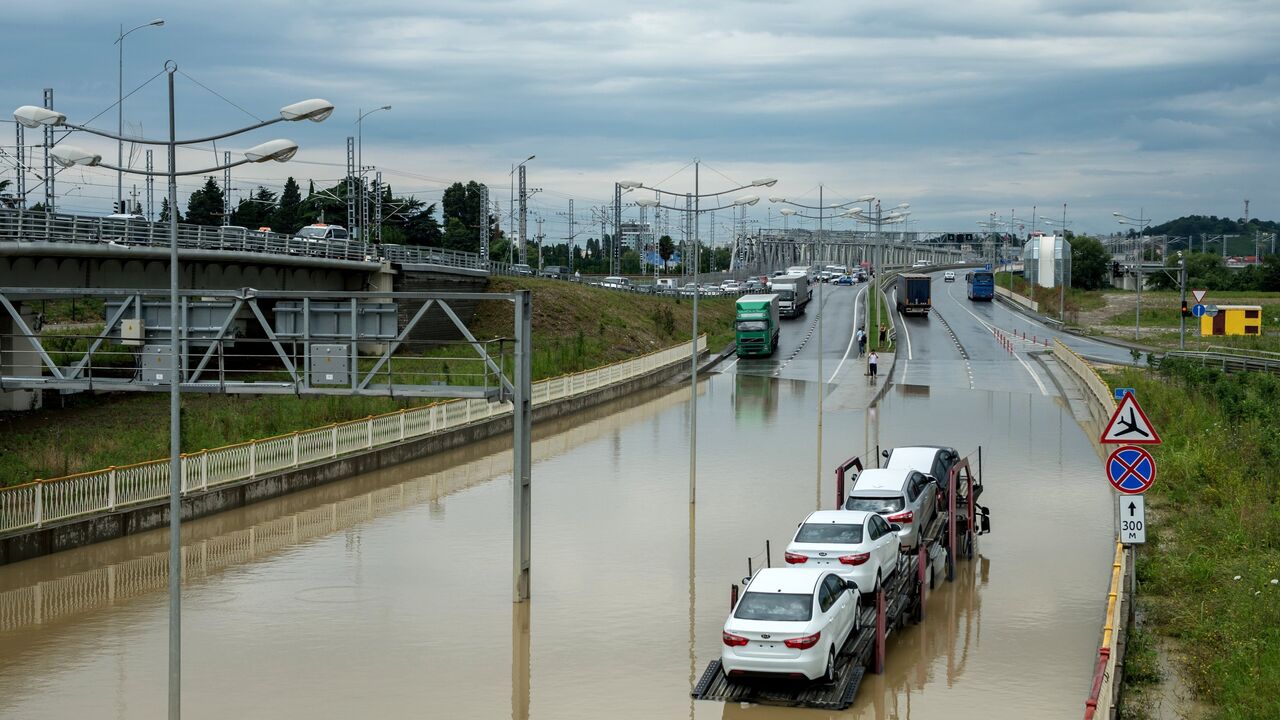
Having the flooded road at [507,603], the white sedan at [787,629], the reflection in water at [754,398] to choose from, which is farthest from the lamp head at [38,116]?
the reflection in water at [754,398]

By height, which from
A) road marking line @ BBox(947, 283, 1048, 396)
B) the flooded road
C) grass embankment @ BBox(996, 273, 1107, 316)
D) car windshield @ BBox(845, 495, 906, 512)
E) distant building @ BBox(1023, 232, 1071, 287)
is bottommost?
the flooded road

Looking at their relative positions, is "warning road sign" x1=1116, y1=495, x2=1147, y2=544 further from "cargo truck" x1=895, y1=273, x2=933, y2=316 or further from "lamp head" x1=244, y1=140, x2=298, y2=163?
"cargo truck" x1=895, y1=273, x2=933, y2=316

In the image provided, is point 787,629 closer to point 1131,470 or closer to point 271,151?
point 1131,470

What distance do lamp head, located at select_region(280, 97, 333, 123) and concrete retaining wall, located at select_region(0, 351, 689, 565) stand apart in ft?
46.3

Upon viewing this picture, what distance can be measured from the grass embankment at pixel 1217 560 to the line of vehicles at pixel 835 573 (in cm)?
371

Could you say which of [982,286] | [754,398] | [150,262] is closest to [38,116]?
[150,262]

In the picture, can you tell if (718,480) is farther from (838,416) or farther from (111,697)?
(111,697)

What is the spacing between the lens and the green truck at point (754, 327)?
70625 millimetres

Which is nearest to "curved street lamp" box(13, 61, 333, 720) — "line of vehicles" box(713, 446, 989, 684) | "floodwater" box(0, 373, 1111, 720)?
"floodwater" box(0, 373, 1111, 720)

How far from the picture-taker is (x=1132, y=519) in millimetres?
18469

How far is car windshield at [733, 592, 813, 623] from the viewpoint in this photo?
16.8m

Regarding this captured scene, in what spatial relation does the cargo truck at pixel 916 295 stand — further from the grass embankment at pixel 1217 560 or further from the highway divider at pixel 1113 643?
the highway divider at pixel 1113 643

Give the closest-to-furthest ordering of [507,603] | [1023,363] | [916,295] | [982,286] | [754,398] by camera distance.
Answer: [507,603], [754,398], [1023,363], [916,295], [982,286]

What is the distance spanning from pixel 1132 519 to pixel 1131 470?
1.06m
